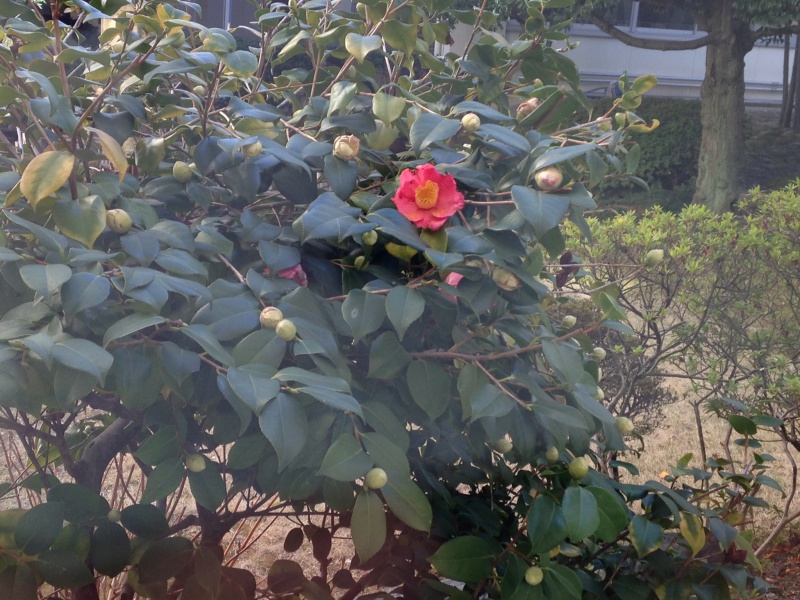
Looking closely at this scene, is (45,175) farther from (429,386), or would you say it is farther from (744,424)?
(744,424)

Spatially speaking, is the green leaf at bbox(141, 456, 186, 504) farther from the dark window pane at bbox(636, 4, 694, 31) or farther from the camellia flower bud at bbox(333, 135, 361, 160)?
the dark window pane at bbox(636, 4, 694, 31)

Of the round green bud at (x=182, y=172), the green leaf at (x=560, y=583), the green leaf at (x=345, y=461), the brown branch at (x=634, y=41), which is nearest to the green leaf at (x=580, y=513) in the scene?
the green leaf at (x=560, y=583)

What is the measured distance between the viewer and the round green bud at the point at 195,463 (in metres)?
1.07

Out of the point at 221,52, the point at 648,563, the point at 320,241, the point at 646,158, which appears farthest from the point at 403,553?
the point at 646,158

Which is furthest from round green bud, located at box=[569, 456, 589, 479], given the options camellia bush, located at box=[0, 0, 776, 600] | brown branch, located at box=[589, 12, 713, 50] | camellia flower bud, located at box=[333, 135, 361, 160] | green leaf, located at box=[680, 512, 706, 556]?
brown branch, located at box=[589, 12, 713, 50]

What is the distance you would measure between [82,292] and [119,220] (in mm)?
179

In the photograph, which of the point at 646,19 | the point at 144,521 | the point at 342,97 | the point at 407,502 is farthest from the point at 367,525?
the point at 646,19

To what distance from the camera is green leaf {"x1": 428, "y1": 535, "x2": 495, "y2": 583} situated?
3.83 feet

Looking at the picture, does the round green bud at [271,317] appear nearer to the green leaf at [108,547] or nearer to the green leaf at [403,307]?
the green leaf at [403,307]

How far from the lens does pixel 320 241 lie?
1146mm

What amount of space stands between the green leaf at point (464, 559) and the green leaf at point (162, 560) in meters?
0.39

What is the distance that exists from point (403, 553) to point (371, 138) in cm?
73

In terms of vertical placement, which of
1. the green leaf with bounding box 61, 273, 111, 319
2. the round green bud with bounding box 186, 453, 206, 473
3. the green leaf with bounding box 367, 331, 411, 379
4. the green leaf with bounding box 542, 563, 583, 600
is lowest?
the green leaf with bounding box 542, 563, 583, 600

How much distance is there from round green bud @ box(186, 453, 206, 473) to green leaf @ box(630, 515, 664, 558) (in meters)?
0.69
